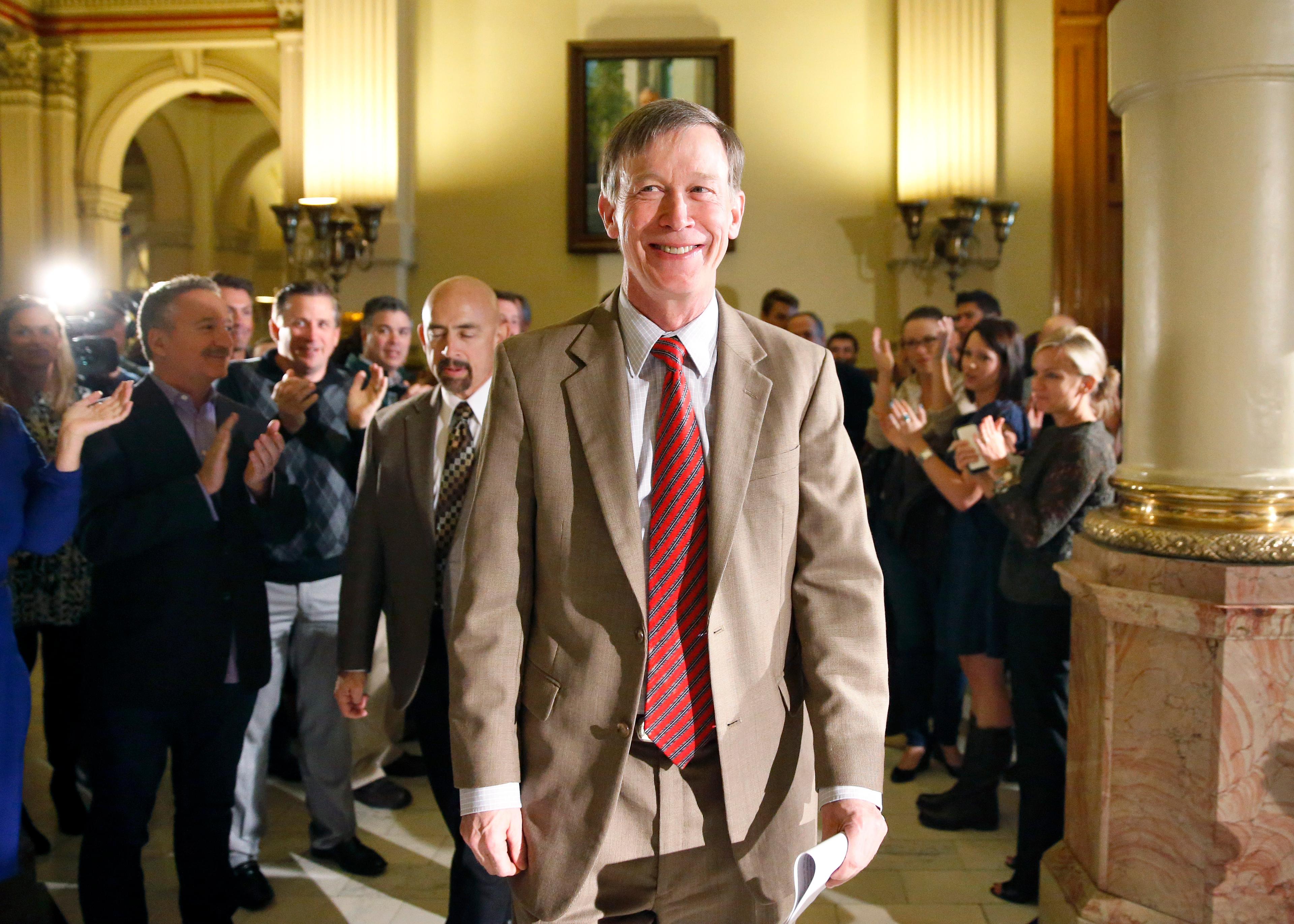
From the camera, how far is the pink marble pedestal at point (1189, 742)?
222cm

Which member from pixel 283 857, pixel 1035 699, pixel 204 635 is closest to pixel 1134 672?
pixel 1035 699

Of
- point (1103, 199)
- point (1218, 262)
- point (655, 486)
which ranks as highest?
point (1103, 199)

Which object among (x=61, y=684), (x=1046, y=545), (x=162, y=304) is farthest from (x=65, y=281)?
(x=1046, y=545)

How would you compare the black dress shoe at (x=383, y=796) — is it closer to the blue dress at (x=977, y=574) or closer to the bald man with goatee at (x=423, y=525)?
the bald man with goatee at (x=423, y=525)

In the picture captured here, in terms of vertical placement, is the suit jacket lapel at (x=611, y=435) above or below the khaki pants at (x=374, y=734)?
above

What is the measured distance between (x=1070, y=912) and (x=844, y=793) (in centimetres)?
139

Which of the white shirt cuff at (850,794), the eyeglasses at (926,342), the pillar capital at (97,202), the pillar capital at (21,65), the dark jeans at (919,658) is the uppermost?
the pillar capital at (21,65)

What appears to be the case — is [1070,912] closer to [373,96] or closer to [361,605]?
[361,605]

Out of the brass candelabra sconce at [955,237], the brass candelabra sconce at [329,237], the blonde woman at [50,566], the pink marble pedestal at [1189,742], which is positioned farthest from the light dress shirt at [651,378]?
the brass candelabra sconce at [329,237]

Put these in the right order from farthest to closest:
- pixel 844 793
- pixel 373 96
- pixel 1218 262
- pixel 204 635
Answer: pixel 373 96 < pixel 204 635 < pixel 1218 262 < pixel 844 793

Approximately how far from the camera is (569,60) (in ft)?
22.4

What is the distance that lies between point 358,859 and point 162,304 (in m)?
1.64

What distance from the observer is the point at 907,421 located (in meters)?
3.39

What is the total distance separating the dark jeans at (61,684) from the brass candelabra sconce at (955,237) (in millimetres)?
4882
